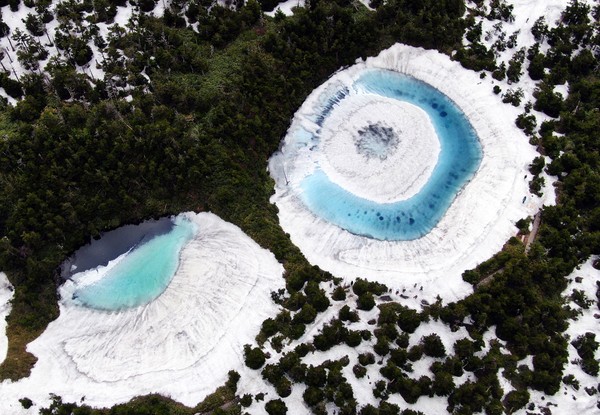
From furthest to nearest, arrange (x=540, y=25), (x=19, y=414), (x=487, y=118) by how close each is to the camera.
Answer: (x=540, y=25)
(x=487, y=118)
(x=19, y=414)

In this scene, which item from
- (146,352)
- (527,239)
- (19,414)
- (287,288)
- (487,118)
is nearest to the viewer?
(19,414)

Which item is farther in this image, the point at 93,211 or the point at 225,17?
the point at 225,17

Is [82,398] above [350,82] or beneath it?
beneath

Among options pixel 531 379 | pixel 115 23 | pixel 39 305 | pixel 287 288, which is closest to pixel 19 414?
pixel 39 305

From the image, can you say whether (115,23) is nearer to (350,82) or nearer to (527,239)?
(350,82)

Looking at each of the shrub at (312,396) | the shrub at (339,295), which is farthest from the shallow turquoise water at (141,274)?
the shrub at (312,396)

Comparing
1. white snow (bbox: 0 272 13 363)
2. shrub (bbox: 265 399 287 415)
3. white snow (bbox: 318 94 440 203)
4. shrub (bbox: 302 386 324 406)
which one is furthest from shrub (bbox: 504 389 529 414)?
white snow (bbox: 0 272 13 363)
